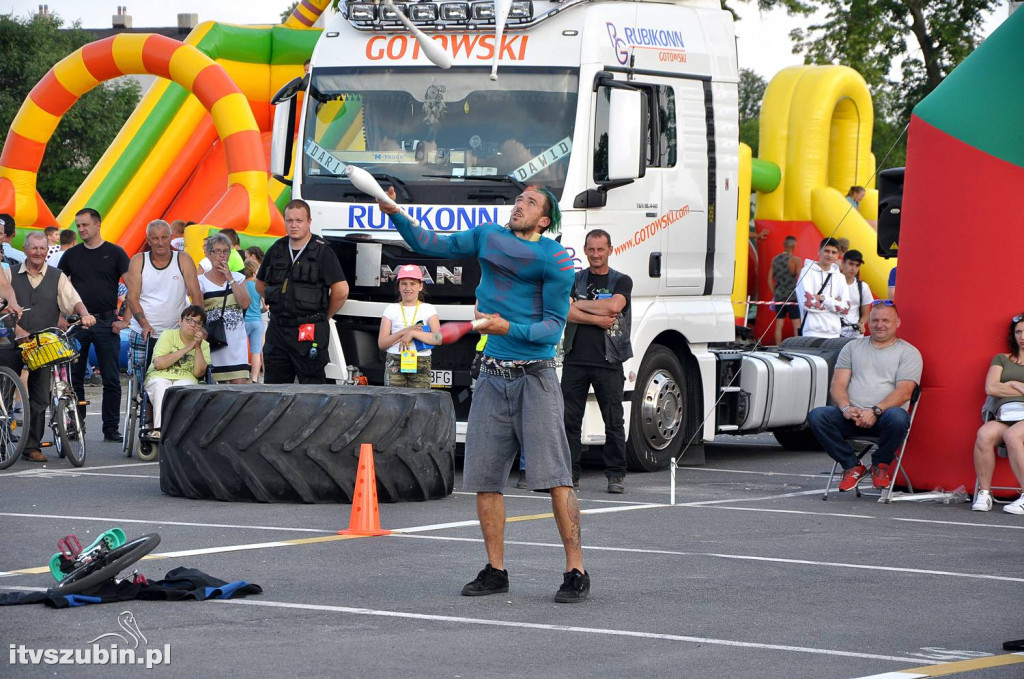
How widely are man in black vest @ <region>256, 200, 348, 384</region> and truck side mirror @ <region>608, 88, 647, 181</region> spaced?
7.54ft

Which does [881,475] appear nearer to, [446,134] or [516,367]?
[446,134]

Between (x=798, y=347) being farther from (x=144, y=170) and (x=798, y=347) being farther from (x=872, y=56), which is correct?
(x=872, y=56)

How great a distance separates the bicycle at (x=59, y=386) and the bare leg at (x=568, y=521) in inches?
253

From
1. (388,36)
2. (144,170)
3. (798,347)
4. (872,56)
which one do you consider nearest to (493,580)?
(388,36)

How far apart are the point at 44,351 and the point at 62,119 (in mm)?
33039

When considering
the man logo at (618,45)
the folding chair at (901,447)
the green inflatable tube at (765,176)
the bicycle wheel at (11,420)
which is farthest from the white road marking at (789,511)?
the green inflatable tube at (765,176)

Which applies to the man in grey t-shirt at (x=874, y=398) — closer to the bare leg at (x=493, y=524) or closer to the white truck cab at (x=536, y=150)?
the white truck cab at (x=536, y=150)

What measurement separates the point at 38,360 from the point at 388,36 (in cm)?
389

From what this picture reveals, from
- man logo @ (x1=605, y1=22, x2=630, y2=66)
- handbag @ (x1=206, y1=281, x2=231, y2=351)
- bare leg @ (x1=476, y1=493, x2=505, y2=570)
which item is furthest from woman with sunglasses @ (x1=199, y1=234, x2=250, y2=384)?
bare leg @ (x1=476, y1=493, x2=505, y2=570)

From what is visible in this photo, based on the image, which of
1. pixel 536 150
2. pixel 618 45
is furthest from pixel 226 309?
pixel 618 45

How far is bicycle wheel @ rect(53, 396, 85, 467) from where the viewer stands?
13273 millimetres

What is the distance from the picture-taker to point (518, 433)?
26.7ft

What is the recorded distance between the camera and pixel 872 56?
39.8 metres

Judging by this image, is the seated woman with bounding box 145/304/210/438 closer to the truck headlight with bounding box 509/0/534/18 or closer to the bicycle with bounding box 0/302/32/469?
the bicycle with bounding box 0/302/32/469
